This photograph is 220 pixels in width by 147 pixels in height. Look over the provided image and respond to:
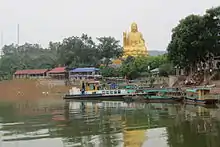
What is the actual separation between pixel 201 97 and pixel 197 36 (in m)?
8.70

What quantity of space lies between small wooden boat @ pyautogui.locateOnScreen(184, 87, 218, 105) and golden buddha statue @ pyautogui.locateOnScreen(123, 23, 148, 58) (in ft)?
121

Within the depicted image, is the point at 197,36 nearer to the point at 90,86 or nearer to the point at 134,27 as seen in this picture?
the point at 90,86

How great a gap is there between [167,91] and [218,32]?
8.31 m

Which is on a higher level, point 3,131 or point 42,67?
point 42,67

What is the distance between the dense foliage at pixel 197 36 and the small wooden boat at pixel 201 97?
19.7ft

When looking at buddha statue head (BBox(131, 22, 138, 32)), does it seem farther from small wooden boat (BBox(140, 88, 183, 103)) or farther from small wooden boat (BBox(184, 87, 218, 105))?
small wooden boat (BBox(184, 87, 218, 105))

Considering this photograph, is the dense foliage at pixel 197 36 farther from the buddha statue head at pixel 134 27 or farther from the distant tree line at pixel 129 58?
the buddha statue head at pixel 134 27

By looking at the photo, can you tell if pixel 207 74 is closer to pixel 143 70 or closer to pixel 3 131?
pixel 143 70

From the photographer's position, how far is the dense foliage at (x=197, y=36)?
124ft

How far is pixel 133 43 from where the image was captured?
73125mm

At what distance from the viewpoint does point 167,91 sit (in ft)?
123

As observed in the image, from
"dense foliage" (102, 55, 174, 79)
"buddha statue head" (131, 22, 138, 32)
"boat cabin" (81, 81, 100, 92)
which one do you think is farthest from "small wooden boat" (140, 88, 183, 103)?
"buddha statue head" (131, 22, 138, 32)

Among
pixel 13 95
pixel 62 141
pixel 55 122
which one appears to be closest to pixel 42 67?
pixel 13 95

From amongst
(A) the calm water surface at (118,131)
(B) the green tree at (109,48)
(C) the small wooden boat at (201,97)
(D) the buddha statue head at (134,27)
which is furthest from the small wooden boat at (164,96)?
(D) the buddha statue head at (134,27)
